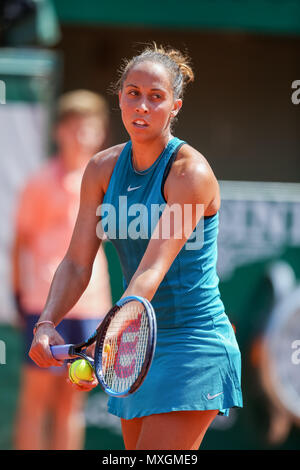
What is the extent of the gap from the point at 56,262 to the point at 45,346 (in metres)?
2.01

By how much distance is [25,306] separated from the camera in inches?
178

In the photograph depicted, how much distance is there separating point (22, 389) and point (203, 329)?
2406mm

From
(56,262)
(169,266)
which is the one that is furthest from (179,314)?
(56,262)

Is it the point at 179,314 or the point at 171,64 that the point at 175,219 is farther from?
the point at 171,64

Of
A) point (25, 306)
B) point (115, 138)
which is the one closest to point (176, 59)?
point (25, 306)

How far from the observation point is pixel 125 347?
2.41 metres

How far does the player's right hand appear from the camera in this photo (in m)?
Answer: 2.43

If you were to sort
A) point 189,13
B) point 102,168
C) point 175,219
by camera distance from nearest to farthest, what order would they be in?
point 175,219
point 102,168
point 189,13

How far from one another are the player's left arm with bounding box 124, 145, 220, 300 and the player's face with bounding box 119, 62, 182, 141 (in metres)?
0.15

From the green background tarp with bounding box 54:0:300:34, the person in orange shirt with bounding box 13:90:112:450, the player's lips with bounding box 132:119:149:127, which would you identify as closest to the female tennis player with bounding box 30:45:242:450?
the player's lips with bounding box 132:119:149:127

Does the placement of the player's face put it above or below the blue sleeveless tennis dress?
above

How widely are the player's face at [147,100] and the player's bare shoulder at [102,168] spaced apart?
192 mm

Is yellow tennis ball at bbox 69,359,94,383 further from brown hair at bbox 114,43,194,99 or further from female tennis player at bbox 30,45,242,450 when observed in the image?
brown hair at bbox 114,43,194,99

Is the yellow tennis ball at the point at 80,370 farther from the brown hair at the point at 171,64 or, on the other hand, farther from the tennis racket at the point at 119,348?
the brown hair at the point at 171,64
